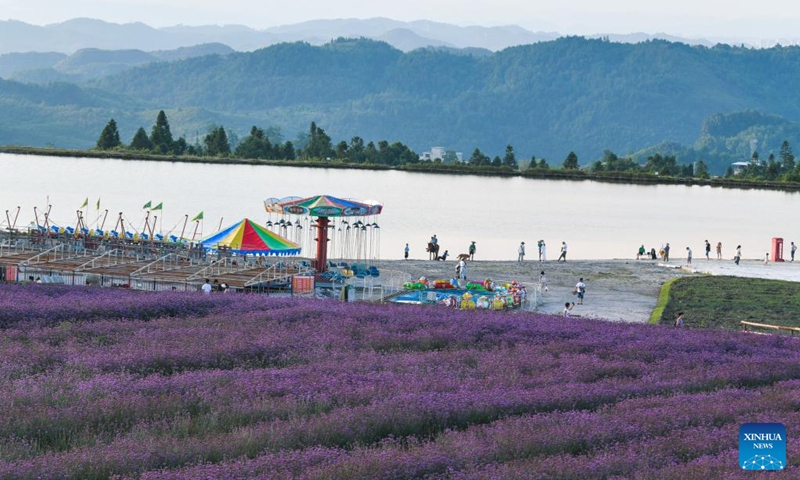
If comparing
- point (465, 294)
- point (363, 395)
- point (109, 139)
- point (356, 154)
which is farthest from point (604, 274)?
point (109, 139)

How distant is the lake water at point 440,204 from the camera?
8150 cm

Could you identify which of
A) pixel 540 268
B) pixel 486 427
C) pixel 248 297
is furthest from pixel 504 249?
pixel 486 427

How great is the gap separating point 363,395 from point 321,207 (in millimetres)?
27367

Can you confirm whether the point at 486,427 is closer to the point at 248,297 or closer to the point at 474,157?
the point at 248,297

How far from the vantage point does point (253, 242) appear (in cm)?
4009

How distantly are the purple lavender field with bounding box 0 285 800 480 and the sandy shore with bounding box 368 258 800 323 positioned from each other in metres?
16.4

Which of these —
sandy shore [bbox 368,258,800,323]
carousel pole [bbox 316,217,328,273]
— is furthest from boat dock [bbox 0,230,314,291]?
sandy shore [bbox 368,258,800,323]

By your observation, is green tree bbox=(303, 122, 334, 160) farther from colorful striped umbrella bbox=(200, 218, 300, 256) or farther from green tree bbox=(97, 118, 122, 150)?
colorful striped umbrella bbox=(200, 218, 300, 256)

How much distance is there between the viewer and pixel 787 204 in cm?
12350

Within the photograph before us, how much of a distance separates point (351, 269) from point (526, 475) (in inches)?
1297

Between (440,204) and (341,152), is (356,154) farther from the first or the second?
(440,204)

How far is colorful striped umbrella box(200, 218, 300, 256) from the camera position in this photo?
39.9m

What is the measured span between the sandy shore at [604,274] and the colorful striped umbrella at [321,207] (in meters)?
3.04

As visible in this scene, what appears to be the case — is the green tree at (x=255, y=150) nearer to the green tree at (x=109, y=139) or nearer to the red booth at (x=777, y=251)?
the green tree at (x=109, y=139)
